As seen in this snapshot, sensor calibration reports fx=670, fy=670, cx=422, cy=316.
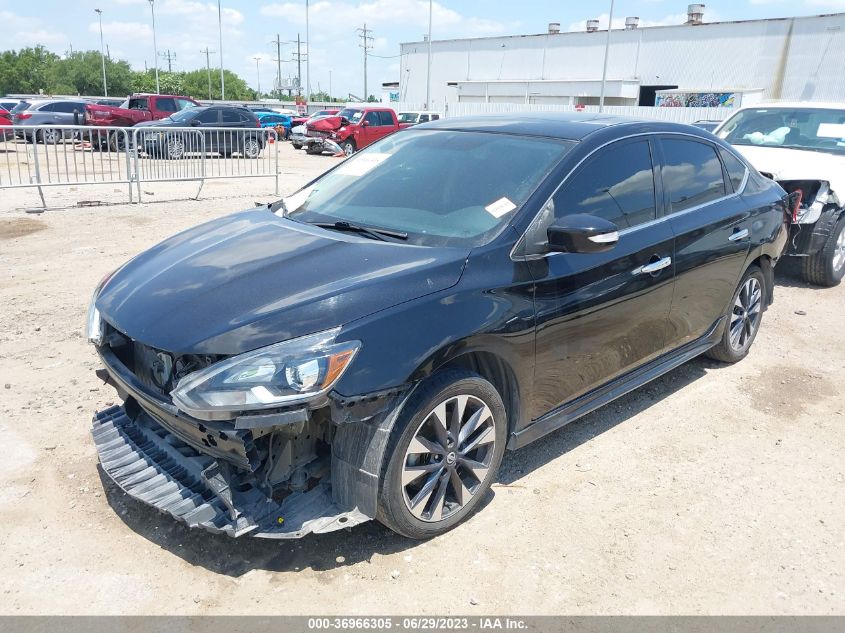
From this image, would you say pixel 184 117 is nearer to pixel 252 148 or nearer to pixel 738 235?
pixel 252 148

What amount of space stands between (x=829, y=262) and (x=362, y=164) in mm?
5827

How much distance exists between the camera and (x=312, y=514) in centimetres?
268

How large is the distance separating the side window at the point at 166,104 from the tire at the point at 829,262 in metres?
22.3

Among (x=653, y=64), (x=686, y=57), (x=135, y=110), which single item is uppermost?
(x=686, y=57)

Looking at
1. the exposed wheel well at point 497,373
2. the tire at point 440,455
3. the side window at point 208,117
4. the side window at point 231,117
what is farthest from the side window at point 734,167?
the side window at point 231,117

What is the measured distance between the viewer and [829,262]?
7.34m

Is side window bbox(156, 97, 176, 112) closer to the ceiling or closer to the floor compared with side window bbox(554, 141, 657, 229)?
closer to the ceiling

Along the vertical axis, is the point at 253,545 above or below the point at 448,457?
below

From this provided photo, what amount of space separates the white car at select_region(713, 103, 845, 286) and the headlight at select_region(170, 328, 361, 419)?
5.83 m

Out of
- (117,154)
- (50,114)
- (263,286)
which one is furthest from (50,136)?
(50,114)

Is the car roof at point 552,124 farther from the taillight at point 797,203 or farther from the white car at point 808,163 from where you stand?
the white car at point 808,163

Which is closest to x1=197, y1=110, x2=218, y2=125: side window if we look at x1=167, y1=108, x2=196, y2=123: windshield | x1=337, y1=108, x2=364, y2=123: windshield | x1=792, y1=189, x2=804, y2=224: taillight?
x1=167, y1=108, x2=196, y2=123: windshield

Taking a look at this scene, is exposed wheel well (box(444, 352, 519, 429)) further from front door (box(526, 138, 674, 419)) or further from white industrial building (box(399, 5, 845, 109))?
white industrial building (box(399, 5, 845, 109))

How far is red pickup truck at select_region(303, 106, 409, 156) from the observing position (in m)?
24.3
